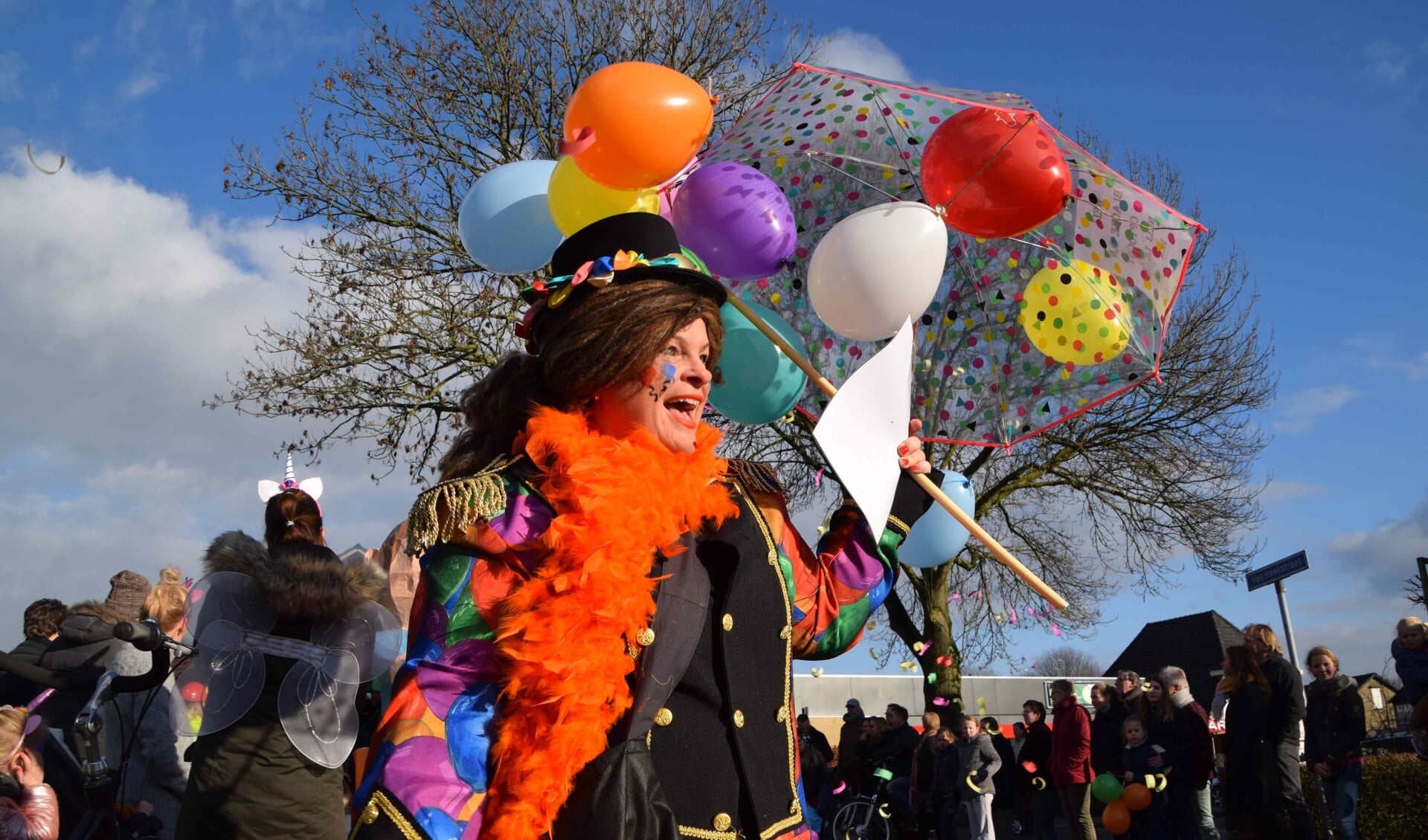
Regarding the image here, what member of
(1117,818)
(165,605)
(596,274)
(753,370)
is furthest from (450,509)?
(1117,818)

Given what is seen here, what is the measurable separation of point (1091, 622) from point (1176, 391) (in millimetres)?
4060

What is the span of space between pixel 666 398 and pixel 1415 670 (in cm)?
619

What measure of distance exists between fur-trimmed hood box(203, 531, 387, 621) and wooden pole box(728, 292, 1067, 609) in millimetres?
1900

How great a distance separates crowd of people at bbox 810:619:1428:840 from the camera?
6984 millimetres

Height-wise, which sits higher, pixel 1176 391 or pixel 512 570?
pixel 1176 391

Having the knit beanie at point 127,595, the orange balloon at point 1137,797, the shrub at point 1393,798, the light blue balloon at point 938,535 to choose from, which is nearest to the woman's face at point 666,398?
the light blue balloon at point 938,535

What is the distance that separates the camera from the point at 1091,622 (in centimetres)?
1738

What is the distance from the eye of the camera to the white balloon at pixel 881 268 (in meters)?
Answer: 2.77

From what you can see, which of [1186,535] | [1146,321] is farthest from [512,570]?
[1186,535]

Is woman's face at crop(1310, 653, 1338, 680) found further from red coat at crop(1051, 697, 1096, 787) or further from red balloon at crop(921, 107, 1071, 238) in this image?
red balloon at crop(921, 107, 1071, 238)

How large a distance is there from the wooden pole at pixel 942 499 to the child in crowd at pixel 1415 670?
17.0 ft

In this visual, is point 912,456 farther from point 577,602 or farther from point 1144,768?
point 1144,768

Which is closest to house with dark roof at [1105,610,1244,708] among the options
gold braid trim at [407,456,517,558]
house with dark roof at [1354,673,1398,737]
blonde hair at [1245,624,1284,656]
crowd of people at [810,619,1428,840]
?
house with dark roof at [1354,673,1398,737]

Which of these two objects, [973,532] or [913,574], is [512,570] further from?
Answer: [913,574]
